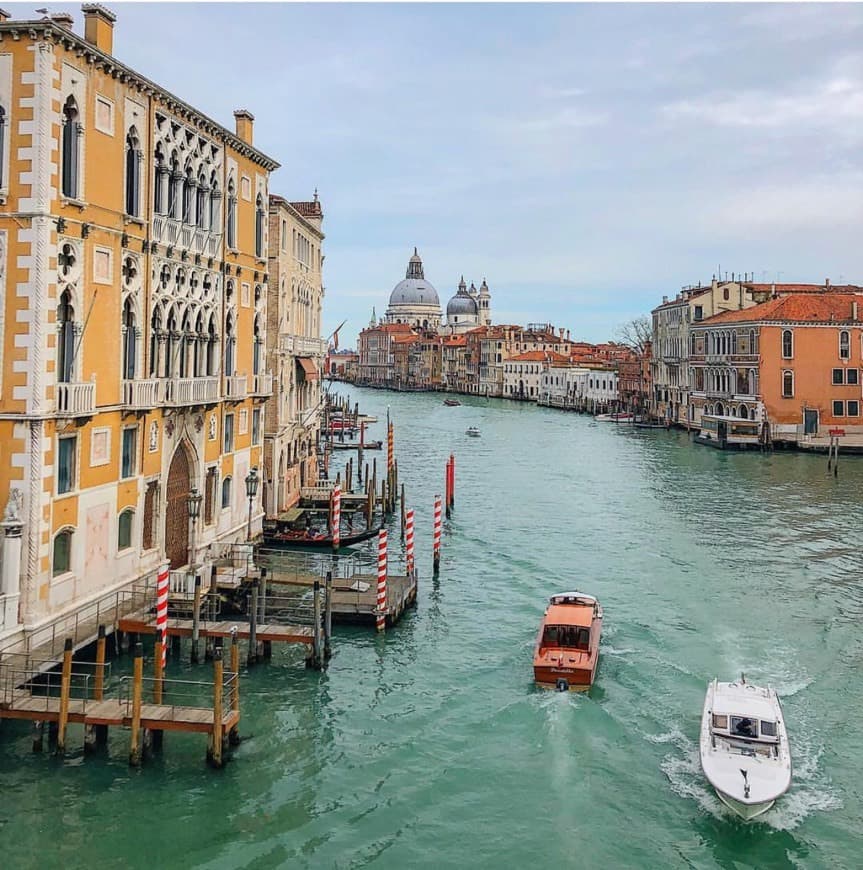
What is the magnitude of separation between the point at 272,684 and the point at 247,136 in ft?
36.1

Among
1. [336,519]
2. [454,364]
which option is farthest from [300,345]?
[454,364]

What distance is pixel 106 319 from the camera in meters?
13.8

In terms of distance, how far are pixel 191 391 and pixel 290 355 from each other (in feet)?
28.3

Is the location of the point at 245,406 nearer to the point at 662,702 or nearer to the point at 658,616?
the point at 658,616

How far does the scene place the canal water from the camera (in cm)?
983

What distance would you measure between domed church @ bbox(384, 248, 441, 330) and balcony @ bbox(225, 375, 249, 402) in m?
137

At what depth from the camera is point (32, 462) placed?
12109 mm

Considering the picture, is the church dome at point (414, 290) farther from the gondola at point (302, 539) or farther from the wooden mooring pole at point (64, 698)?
the wooden mooring pole at point (64, 698)

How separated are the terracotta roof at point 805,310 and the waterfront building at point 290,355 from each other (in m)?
26.6

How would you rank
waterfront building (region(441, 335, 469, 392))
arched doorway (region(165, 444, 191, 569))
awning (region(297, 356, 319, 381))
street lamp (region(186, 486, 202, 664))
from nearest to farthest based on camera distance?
street lamp (region(186, 486, 202, 664)), arched doorway (region(165, 444, 191, 569)), awning (region(297, 356, 319, 381)), waterfront building (region(441, 335, 469, 392))

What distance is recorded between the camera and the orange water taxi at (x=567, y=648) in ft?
45.1

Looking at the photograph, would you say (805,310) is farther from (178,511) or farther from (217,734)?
(217,734)

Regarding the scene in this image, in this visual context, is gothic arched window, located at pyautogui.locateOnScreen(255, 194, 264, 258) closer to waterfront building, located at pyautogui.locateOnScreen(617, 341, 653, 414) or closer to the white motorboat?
the white motorboat

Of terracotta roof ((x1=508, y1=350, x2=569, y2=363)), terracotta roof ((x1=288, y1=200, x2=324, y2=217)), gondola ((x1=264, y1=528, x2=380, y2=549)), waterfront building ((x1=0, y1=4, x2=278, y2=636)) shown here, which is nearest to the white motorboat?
waterfront building ((x1=0, y1=4, x2=278, y2=636))
